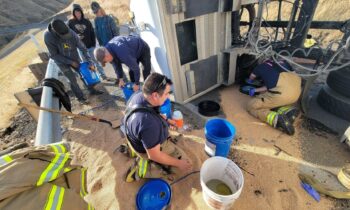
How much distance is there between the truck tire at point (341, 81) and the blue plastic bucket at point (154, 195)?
376 centimetres

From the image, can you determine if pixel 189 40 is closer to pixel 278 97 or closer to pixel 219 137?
pixel 278 97

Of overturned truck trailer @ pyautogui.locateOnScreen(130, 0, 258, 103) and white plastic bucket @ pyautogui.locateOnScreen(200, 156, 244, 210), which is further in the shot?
overturned truck trailer @ pyautogui.locateOnScreen(130, 0, 258, 103)

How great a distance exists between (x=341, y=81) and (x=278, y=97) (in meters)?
1.20

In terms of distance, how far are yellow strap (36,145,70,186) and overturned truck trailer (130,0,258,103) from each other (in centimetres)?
286

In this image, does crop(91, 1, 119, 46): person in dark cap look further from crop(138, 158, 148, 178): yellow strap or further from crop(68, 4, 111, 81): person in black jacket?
crop(138, 158, 148, 178): yellow strap

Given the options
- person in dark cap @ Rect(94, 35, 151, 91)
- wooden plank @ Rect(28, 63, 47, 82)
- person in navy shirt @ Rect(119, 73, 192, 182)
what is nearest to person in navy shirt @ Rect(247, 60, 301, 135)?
person in navy shirt @ Rect(119, 73, 192, 182)

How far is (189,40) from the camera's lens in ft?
13.2

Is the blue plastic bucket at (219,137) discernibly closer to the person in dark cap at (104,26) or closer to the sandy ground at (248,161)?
the sandy ground at (248,161)

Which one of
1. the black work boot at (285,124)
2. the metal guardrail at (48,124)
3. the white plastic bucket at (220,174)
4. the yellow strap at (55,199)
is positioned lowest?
the black work boot at (285,124)

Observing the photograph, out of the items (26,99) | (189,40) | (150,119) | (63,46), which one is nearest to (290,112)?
(189,40)

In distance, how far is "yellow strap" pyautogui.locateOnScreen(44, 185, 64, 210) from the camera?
47.5 inches

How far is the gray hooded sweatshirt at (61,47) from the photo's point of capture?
13.5 feet

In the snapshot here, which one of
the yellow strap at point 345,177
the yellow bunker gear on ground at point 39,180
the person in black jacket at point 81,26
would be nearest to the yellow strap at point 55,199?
the yellow bunker gear on ground at point 39,180

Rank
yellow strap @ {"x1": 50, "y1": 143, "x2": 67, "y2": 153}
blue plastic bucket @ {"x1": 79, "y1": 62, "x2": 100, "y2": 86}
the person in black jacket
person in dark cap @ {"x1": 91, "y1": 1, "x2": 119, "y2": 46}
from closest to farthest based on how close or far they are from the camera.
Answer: yellow strap @ {"x1": 50, "y1": 143, "x2": 67, "y2": 153}, blue plastic bucket @ {"x1": 79, "y1": 62, "x2": 100, "y2": 86}, the person in black jacket, person in dark cap @ {"x1": 91, "y1": 1, "x2": 119, "y2": 46}
